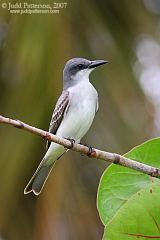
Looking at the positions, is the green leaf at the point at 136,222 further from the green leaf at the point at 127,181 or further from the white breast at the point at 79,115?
the white breast at the point at 79,115

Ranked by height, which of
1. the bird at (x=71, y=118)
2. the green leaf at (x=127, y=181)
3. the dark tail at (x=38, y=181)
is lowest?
the dark tail at (x=38, y=181)

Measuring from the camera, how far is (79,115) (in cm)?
242

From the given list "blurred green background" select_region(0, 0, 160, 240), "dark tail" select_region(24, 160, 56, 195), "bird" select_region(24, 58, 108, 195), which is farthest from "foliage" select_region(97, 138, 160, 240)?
"blurred green background" select_region(0, 0, 160, 240)

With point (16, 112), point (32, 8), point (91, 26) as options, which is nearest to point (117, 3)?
point (91, 26)

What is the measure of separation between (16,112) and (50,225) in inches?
23.4

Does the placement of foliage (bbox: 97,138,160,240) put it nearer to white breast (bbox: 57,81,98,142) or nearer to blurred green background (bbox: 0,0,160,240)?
white breast (bbox: 57,81,98,142)

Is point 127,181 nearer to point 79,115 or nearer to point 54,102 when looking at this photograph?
point 79,115

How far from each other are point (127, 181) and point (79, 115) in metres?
0.87

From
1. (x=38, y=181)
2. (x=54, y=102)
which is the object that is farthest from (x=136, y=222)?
(x=54, y=102)

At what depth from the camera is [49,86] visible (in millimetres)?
3098

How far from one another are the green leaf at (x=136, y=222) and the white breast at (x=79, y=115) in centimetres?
108

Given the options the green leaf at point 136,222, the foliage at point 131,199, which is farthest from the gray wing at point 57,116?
the green leaf at point 136,222

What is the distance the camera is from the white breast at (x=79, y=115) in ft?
7.92

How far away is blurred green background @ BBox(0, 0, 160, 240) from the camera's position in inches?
120
